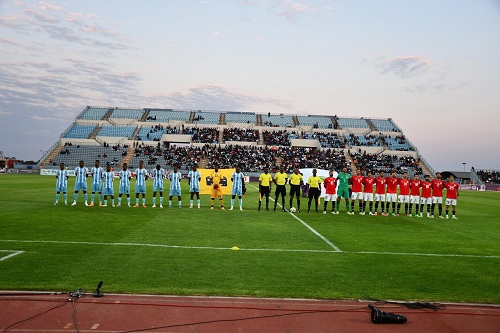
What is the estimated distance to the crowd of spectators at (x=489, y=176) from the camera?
201 feet

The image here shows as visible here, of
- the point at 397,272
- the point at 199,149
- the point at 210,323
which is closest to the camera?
the point at 210,323

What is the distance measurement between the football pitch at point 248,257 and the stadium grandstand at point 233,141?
142ft

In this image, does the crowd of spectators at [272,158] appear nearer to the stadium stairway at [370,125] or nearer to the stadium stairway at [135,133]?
the stadium stairway at [135,133]

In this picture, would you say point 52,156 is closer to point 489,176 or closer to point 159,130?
point 159,130

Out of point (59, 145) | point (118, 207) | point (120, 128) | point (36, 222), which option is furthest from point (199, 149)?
point (36, 222)

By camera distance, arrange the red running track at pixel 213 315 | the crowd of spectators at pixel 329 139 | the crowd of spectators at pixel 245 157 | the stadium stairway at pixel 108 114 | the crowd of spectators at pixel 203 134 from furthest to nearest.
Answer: the stadium stairway at pixel 108 114, the crowd of spectators at pixel 329 139, the crowd of spectators at pixel 203 134, the crowd of spectators at pixel 245 157, the red running track at pixel 213 315

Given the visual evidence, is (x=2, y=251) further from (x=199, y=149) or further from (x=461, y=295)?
(x=199, y=149)

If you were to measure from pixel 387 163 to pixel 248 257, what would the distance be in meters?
58.9

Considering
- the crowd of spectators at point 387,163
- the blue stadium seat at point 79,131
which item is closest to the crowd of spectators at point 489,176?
the crowd of spectators at point 387,163

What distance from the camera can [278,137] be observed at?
7194 cm

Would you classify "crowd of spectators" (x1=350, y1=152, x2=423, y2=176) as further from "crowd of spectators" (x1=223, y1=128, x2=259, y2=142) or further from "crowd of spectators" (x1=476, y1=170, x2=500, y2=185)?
"crowd of spectators" (x1=223, y1=128, x2=259, y2=142)

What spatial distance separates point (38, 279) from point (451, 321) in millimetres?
6542

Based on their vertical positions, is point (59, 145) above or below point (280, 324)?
above

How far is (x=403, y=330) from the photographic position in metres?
5.59
